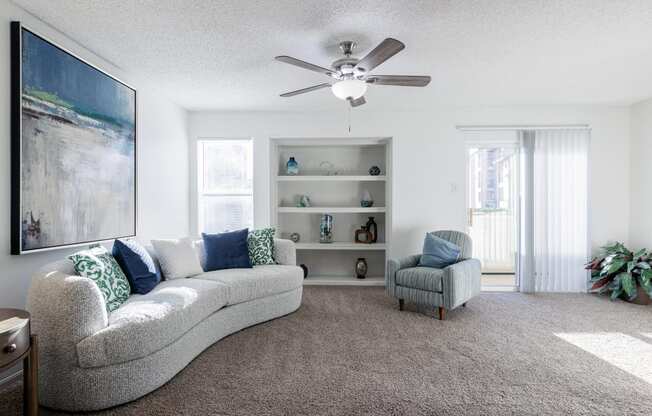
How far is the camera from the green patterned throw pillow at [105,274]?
2365 mm

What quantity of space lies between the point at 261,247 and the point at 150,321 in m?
1.89

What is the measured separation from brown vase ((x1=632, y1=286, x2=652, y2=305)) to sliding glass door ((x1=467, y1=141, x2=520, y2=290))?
1.27 m

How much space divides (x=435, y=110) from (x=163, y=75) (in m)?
3.43

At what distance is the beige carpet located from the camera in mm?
2100

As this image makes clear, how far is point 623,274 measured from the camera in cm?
436

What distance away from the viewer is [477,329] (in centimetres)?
341

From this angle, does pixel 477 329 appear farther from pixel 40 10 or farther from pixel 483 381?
pixel 40 10

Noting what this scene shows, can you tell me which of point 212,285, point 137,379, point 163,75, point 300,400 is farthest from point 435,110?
point 137,379

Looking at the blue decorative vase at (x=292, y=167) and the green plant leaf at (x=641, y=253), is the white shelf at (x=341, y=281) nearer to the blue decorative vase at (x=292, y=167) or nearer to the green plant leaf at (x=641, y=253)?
the blue decorative vase at (x=292, y=167)

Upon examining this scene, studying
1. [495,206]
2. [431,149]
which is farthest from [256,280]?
[495,206]

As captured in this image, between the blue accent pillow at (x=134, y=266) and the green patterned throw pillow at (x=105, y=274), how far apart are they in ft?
0.33

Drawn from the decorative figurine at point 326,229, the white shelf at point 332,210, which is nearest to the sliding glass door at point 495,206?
the white shelf at point 332,210

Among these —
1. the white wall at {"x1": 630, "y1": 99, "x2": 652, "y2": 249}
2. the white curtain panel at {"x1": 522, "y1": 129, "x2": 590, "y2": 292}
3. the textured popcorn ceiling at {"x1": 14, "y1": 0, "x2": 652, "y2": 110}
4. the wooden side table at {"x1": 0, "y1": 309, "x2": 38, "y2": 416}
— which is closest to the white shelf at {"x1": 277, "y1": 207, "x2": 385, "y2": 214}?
the textured popcorn ceiling at {"x1": 14, "y1": 0, "x2": 652, "y2": 110}

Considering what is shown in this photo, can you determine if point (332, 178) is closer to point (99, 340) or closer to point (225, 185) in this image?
point (225, 185)
